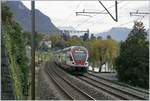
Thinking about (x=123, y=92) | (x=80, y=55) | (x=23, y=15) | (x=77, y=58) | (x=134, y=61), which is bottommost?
(x=123, y=92)

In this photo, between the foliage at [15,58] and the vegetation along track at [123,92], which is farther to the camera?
the vegetation along track at [123,92]

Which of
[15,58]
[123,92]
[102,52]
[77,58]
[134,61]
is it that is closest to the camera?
[15,58]

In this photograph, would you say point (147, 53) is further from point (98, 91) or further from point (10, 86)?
point (10, 86)

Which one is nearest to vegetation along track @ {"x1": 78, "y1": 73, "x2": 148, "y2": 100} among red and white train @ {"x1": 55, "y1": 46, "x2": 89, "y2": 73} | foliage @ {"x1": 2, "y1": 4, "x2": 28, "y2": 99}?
foliage @ {"x1": 2, "y1": 4, "x2": 28, "y2": 99}

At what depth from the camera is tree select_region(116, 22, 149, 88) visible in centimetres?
3791

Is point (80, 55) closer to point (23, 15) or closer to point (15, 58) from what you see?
point (15, 58)

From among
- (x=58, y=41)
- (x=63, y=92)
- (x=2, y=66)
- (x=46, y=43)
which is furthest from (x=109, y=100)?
(x=58, y=41)

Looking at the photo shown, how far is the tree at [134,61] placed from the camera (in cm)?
3791

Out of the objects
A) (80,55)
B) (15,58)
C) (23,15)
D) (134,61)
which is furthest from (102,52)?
(15,58)

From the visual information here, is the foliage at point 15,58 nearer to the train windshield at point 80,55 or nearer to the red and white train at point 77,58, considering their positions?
the red and white train at point 77,58

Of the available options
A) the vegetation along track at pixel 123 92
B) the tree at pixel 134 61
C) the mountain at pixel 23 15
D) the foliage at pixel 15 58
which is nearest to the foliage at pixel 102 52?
the mountain at pixel 23 15

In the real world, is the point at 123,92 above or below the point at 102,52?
below

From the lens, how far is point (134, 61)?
38.9 metres

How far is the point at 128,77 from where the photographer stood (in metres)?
39.5
